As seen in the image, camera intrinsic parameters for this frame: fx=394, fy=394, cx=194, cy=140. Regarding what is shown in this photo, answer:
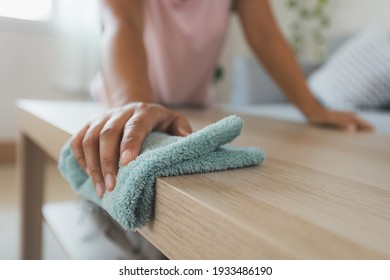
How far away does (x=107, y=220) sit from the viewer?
88 cm

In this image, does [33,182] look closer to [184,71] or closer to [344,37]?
[184,71]

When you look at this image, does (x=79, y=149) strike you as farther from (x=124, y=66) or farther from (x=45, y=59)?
(x=45, y=59)

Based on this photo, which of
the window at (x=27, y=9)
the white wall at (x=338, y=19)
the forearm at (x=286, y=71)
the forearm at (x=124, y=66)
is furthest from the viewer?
the white wall at (x=338, y=19)

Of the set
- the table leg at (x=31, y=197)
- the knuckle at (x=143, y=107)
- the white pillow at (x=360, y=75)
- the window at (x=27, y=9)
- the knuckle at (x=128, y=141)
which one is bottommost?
the table leg at (x=31, y=197)

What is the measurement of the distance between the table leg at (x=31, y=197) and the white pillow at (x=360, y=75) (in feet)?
3.88

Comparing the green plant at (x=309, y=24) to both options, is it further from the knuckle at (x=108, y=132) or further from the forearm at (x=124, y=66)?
the knuckle at (x=108, y=132)

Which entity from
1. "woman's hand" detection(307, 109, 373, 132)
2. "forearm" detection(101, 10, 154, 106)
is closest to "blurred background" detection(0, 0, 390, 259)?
"woman's hand" detection(307, 109, 373, 132)

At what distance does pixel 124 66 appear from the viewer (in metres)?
0.55

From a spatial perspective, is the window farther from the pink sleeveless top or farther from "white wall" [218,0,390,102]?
"white wall" [218,0,390,102]

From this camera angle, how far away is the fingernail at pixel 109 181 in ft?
1.05

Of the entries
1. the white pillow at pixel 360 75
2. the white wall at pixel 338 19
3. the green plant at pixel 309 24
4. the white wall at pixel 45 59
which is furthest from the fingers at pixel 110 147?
the green plant at pixel 309 24

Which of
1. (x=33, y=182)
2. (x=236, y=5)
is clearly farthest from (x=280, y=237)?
(x=236, y=5)

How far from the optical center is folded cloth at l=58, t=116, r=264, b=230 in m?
0.28
